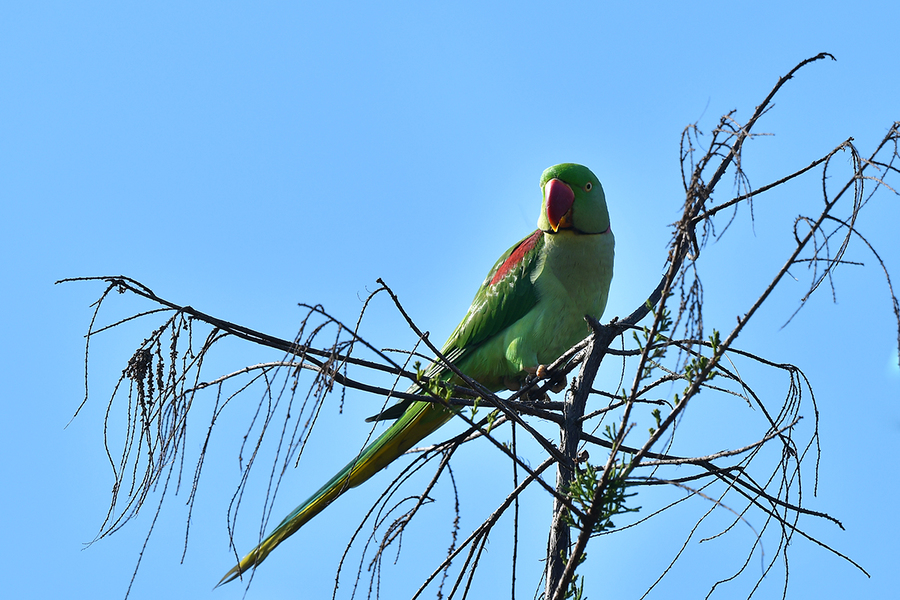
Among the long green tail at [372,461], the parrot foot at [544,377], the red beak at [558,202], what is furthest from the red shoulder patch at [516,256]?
the long green tail at [372,461]

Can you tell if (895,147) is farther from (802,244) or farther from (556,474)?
(556,474)

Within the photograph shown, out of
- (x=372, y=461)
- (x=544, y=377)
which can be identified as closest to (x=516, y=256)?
(x=544, y=377)

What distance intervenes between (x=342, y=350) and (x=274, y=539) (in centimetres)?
178

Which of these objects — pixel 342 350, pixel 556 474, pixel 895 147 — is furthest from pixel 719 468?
pixel 342 350

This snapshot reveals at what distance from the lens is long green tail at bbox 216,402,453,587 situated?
3494 millimetres

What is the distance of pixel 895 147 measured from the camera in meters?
2.21

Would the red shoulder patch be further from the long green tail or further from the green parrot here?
the long green tail

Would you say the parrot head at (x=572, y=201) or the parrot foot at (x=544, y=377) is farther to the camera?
the parrot head at (x=572, y=201)

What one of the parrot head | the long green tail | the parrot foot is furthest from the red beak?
the long green tail

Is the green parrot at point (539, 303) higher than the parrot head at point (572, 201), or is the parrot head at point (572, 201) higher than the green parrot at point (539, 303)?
the parrot head at point (572, 201)

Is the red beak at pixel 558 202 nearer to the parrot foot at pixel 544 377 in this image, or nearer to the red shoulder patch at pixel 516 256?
the red shoulder patch at pixel 516 256

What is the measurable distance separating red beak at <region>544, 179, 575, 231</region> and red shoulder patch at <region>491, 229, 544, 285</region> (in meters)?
0.21

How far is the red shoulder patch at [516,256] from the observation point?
4344 millimetres

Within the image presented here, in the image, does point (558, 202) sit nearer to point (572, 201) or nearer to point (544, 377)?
point (572, 201)
